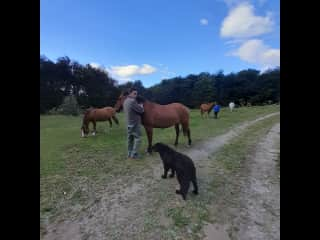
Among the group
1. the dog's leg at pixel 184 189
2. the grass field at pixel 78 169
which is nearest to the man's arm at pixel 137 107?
the grass field at pixel 78 169

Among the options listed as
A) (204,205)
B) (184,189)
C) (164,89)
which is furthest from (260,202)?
(164,89)

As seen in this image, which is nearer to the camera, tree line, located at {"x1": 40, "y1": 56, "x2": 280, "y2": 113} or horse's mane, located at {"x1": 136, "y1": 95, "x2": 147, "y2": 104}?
horse's mane, located at {"x1": 136, "y1": 95, "x2": 147, "y2": 104}

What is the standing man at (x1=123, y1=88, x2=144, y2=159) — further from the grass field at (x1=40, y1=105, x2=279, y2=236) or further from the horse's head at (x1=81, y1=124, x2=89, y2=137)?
the horse's head at (x1=81, y1=124, x2=89, y2=137)

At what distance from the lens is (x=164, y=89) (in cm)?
4416

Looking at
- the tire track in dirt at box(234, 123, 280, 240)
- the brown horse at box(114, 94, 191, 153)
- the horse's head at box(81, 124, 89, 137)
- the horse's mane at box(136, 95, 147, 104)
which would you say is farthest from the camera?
the horse's head at box(81, 124, 89, 137)

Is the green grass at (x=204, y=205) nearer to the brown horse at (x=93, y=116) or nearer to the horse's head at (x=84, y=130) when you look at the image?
the brown horse at (x=93, y=116)

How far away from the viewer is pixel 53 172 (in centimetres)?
513

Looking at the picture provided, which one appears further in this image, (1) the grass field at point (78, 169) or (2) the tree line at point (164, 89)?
(2) the tree line at point (164, 89)

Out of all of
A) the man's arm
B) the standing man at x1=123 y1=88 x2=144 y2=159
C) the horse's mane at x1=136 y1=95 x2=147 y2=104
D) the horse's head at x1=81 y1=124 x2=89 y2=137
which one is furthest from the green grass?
the horse's head at x1=81 y1=124 x2=89 y2=137

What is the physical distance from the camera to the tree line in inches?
1346

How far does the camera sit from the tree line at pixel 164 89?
34.2m
